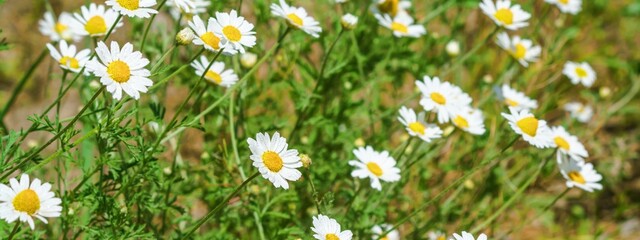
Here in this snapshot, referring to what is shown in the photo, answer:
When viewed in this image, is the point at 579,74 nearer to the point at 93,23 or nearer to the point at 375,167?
the point at 375,167

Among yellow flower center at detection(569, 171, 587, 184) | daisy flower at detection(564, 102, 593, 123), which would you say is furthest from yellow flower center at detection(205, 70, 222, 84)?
daisy flower at detection(564, 102, 593, 123)

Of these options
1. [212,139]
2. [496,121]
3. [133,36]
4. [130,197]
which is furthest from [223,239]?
[496,121]

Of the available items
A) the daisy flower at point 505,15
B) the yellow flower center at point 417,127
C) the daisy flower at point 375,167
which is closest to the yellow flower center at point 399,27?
the daisy flower at point 505,15

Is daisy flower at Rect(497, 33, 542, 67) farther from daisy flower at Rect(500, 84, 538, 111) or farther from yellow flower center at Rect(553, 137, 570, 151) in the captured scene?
yellow flower center at Rect(553, 137, 570, 151)

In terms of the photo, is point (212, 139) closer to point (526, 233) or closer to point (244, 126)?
point (244, 126)

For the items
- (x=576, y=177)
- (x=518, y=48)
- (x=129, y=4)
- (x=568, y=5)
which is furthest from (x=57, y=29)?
(x=568, y=5)

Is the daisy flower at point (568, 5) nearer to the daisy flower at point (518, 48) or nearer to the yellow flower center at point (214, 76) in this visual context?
the daisy flower at point (518, 48)
